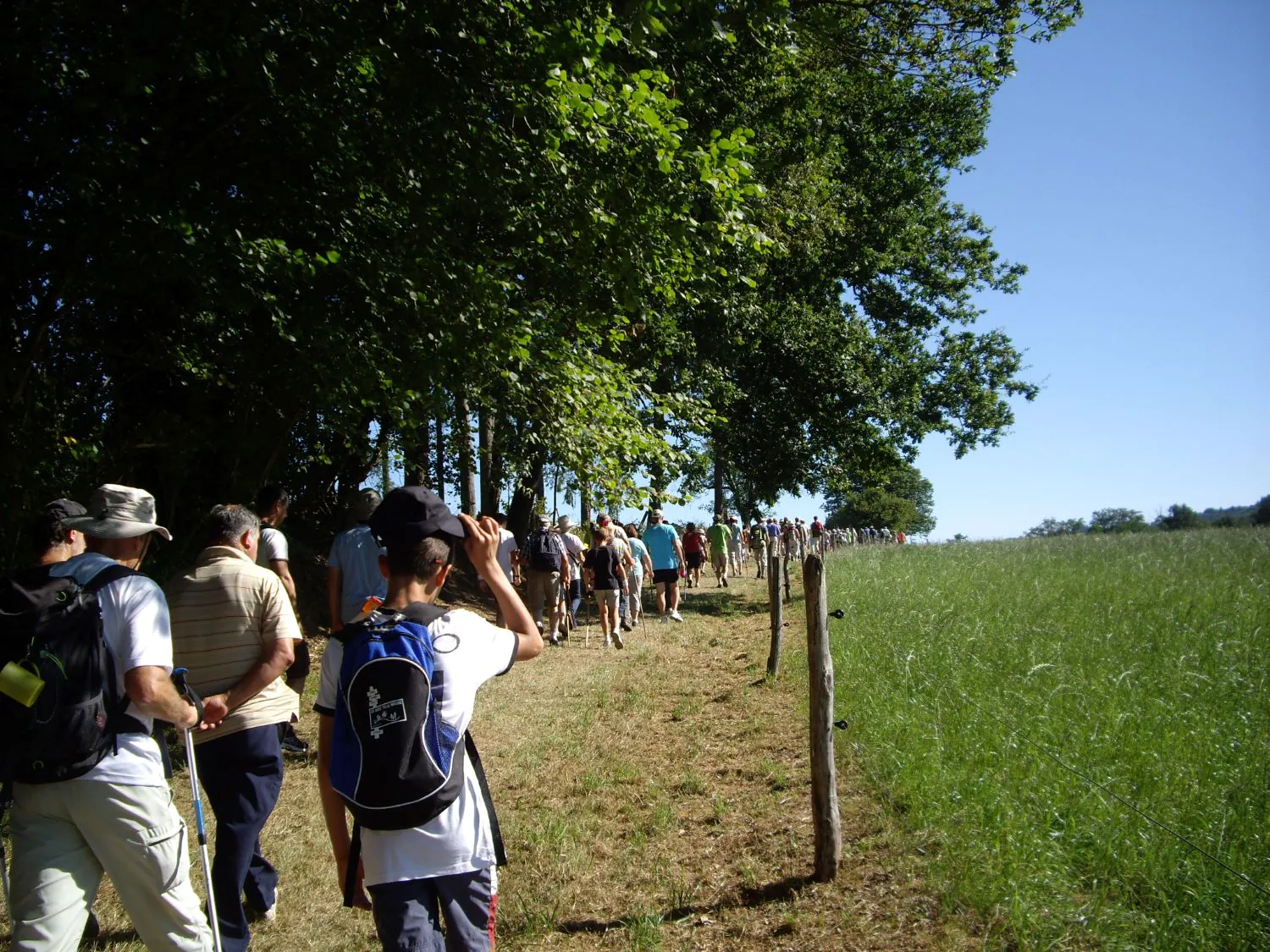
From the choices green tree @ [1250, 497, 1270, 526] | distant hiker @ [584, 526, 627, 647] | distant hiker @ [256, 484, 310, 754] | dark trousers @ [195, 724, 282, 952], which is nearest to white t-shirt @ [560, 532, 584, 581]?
distant hiker @ [584, 526, 627, 647]

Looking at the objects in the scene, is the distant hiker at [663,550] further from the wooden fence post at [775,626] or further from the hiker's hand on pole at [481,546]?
the hiker's hand on pole at [481,546]

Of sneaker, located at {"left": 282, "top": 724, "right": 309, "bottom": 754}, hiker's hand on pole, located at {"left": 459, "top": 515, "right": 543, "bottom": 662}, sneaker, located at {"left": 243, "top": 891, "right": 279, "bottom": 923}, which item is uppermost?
hiker's hand on pole, located at {"left": 459, "top": 515, "right": 543, "bottom": 662}

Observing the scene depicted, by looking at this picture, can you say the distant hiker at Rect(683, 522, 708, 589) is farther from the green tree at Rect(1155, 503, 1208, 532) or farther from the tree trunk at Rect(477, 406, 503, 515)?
the green tree at Rect(1155, 503, 1208, 532)

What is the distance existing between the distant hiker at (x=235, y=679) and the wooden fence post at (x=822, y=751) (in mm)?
2603

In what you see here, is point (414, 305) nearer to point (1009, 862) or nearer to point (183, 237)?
point (183, 237)

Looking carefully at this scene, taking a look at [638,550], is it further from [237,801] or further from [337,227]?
[237,801]

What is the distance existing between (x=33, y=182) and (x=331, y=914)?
18.9 feet

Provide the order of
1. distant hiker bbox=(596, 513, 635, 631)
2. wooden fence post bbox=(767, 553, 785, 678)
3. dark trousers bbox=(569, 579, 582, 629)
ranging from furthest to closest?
dark trousers bbox=(569, 579, 582, 629)
distant hiker bbox=(596, 513, 635, 631)
wooden fence post bbox=(767, 553, 785, 678)

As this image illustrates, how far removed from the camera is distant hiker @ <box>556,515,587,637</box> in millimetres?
13633

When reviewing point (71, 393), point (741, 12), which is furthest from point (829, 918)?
point (71, 393)

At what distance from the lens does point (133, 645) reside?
2.83m

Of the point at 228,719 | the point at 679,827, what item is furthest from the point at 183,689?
the point at 679,827

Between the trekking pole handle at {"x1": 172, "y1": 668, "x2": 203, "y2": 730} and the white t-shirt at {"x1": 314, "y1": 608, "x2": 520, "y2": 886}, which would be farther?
the trekking pole handle at {"x1": 172, "y1": 668, "x2": 203, "y2": 730}

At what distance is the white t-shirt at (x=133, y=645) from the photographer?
110 inches
